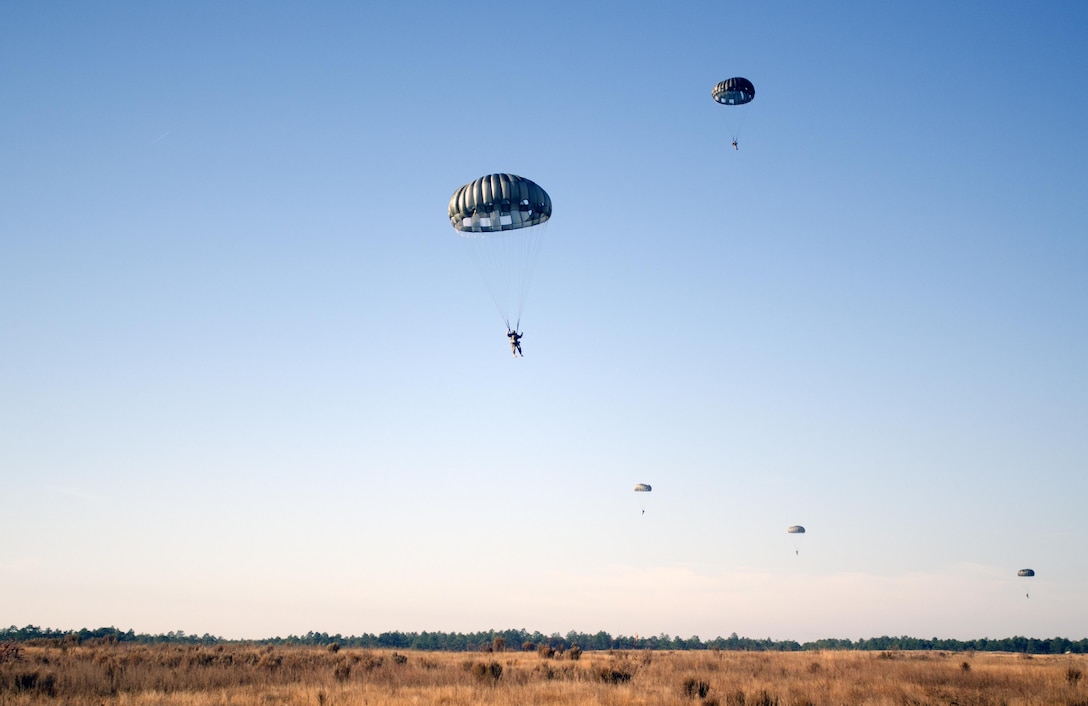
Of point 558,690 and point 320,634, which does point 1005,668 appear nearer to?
point 558,690

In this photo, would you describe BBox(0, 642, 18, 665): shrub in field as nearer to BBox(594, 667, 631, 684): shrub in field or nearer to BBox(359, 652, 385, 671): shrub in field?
BBox(359, 652, 385, 671): shrub in field

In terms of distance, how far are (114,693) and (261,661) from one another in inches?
470

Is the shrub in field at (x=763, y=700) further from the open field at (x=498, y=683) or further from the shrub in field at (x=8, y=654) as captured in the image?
the shrub in field at (x=8, y=654)

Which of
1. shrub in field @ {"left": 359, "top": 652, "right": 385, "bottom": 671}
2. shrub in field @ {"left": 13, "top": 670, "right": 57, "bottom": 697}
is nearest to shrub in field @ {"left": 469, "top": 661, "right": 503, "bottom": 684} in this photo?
shrub in field @ {"left": 359, "top": 652, "right": 385, "bottom": 671}

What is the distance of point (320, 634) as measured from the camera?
128 meters

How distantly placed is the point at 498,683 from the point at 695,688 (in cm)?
807

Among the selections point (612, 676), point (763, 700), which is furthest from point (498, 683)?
point (763, 700)

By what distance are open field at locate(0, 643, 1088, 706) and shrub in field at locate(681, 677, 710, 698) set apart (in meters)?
0.05

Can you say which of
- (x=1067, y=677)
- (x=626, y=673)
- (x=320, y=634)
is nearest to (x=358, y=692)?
(x=626, y=673)

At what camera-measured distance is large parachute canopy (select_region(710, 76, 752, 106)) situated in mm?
50781

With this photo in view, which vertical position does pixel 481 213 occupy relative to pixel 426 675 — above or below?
above

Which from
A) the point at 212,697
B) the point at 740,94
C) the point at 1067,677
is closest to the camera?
the point at 212,697

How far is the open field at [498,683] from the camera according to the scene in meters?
27.2

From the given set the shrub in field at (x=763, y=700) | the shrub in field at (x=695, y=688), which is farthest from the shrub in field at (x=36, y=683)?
the shrub in field at (x=763, y=700)
